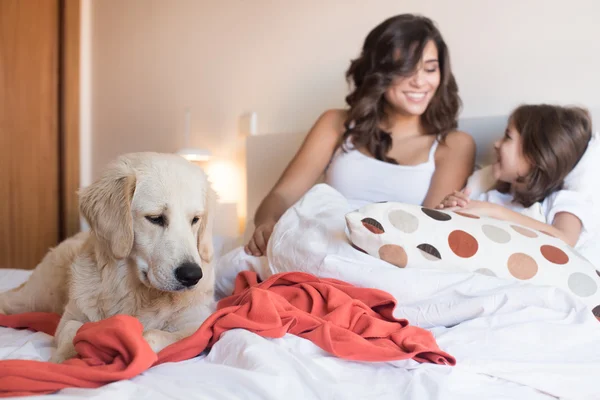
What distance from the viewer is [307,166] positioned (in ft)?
7.47

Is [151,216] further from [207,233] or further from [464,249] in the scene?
[464,249]

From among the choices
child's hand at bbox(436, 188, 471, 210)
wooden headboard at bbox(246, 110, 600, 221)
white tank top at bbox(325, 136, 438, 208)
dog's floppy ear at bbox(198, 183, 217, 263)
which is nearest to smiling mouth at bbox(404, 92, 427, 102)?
white tank top at bbox(325, 136, 438, 208)

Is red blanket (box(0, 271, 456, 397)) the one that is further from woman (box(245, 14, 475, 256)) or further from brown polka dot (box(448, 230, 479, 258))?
woman (box(245, 14, 475, 256))

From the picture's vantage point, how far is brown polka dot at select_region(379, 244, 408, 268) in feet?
4.31

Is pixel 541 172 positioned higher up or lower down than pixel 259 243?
higher up

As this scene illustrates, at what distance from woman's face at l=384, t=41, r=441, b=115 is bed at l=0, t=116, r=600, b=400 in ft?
2.67

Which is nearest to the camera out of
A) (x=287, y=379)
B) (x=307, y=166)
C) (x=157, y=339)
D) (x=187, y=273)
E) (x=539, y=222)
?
(x=287, y=379)

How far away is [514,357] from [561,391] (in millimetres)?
97

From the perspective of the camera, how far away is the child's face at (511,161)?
73.0 inches

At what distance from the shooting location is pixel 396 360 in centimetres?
97

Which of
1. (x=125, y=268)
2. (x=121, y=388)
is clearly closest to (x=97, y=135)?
(x=125, y=268)

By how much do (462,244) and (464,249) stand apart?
13 millimetres

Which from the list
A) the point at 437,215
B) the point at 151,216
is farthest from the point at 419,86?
the point at 151,216

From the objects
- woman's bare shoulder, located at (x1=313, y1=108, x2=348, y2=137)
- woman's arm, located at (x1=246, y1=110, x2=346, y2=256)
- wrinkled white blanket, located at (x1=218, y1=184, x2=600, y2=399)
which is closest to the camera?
wrinkled white blanket, located at (x1=218, y1=184, x2=600, y2=399)
